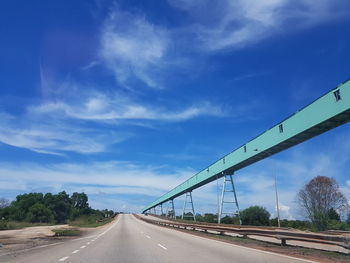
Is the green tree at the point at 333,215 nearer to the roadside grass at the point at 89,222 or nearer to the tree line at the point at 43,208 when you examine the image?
the roadside grass at the point at 89,222

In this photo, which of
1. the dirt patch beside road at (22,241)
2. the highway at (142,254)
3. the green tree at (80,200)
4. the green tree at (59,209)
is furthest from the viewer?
the green tree at (80,200)

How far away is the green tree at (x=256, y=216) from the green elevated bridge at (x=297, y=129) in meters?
15.1

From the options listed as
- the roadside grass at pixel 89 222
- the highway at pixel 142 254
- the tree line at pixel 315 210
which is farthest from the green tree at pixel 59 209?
the highway at pixel 142 254

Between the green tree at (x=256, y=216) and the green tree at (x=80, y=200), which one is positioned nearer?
the green tree at (x=256, y=216)

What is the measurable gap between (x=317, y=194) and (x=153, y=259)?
60.5 metres

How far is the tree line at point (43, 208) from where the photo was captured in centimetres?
9431

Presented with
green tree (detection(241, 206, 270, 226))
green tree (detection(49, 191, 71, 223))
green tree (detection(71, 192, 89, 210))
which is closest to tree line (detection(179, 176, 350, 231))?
green tree (detection(241, 206, 270, 226))

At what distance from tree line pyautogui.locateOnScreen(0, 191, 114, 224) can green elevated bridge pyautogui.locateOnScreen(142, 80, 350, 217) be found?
1871 inches

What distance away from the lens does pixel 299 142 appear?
30.8m

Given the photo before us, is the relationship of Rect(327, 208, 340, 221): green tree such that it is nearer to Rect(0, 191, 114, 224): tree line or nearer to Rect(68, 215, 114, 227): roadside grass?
Rect(68, 215, 114, 227): roadside grass

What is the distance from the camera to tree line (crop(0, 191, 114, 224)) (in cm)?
9431

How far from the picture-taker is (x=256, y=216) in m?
60.2

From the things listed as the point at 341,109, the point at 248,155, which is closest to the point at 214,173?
the point at 248,155

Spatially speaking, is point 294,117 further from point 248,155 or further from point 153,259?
point 153,259
